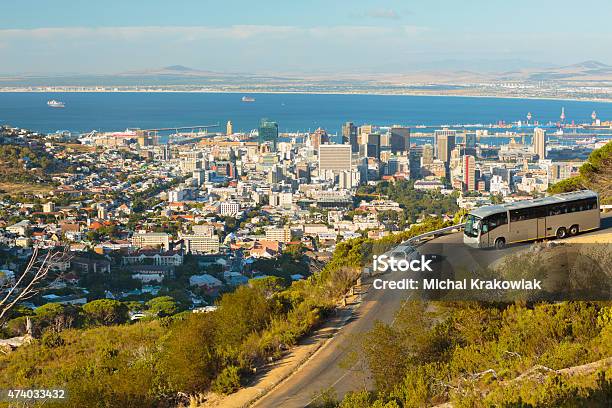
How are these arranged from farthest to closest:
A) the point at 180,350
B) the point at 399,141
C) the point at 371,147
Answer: the point at 399,141, the point at 371,147, the point at 180,350

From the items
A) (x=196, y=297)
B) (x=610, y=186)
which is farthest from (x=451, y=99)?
(x=610, y=186)

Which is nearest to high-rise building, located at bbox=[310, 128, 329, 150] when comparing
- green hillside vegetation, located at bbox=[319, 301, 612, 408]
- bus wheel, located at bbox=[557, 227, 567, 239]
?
bus wheel, located at bbox=[557, 227, 567, 239]

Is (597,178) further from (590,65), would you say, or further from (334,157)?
(590,65)

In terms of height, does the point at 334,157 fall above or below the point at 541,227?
below

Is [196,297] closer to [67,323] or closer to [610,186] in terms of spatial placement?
[67,323]

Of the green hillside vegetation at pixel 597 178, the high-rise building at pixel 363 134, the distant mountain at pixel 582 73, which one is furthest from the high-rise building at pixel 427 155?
the distant mountain at pixel 582 73

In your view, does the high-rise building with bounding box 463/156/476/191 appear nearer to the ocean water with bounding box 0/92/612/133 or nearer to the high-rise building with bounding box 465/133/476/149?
the high-rise building with bounding box 465/133/476/149

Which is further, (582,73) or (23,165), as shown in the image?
(582,73)

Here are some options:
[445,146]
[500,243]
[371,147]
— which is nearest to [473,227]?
[500,243]
